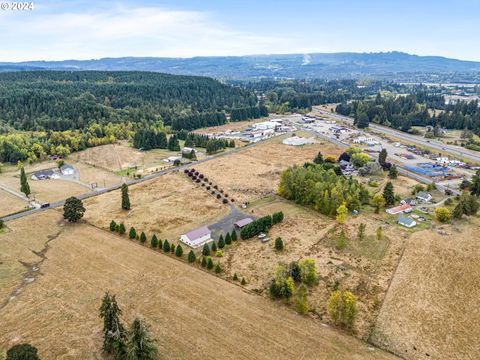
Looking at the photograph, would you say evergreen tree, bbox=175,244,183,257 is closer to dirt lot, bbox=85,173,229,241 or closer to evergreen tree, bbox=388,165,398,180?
dirt lot, bbox=85,173,229,241

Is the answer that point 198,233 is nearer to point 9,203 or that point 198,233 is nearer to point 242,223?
point 242,223

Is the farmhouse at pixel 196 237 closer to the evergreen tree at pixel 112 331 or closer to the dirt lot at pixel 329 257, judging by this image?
the dirt lot at pixel 329 257

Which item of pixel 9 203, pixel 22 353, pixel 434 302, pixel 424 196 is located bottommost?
pixel 434 302

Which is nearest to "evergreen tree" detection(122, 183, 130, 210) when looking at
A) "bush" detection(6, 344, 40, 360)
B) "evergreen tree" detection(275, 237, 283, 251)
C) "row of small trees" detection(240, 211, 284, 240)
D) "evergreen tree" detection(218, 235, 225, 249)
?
"evergreen tree" detection(218, 235, 225, 249)

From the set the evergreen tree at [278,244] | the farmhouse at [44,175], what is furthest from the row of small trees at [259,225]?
the farmhouse at [44,175]

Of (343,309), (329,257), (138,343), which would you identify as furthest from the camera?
(329,257)

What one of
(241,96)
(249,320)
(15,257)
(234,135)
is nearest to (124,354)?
(249,320)

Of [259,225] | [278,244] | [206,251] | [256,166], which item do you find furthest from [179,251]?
[256,166]
